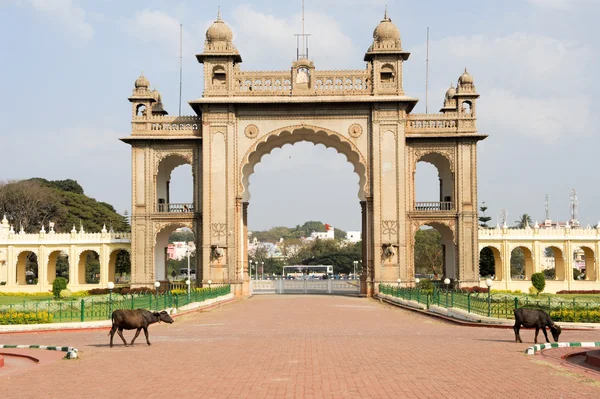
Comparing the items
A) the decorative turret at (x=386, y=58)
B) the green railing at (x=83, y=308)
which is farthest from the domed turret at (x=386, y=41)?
the green railing at (x=83, y=308)

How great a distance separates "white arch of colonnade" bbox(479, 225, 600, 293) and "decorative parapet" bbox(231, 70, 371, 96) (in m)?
12.7

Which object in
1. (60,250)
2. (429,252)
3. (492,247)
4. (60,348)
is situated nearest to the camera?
(60,348)

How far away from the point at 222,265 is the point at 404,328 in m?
22.2

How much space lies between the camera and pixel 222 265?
142 feet

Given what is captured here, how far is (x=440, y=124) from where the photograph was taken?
148 ft

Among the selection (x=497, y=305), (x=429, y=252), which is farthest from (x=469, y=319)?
(x=429, y=252)

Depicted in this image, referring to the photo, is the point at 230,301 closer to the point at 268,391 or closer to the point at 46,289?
the point at 46,289

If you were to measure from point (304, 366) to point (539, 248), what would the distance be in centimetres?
3848

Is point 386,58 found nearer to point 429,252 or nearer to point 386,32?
point 386,32

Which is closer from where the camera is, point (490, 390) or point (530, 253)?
point (490, 390)

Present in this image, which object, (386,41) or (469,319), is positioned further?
(386,41)

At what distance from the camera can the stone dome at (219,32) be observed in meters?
44.8

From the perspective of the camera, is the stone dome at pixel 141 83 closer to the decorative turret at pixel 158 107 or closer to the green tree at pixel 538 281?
the decorative turret at pixel 158 107

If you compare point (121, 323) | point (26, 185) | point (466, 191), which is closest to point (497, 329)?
point (121, 323)
